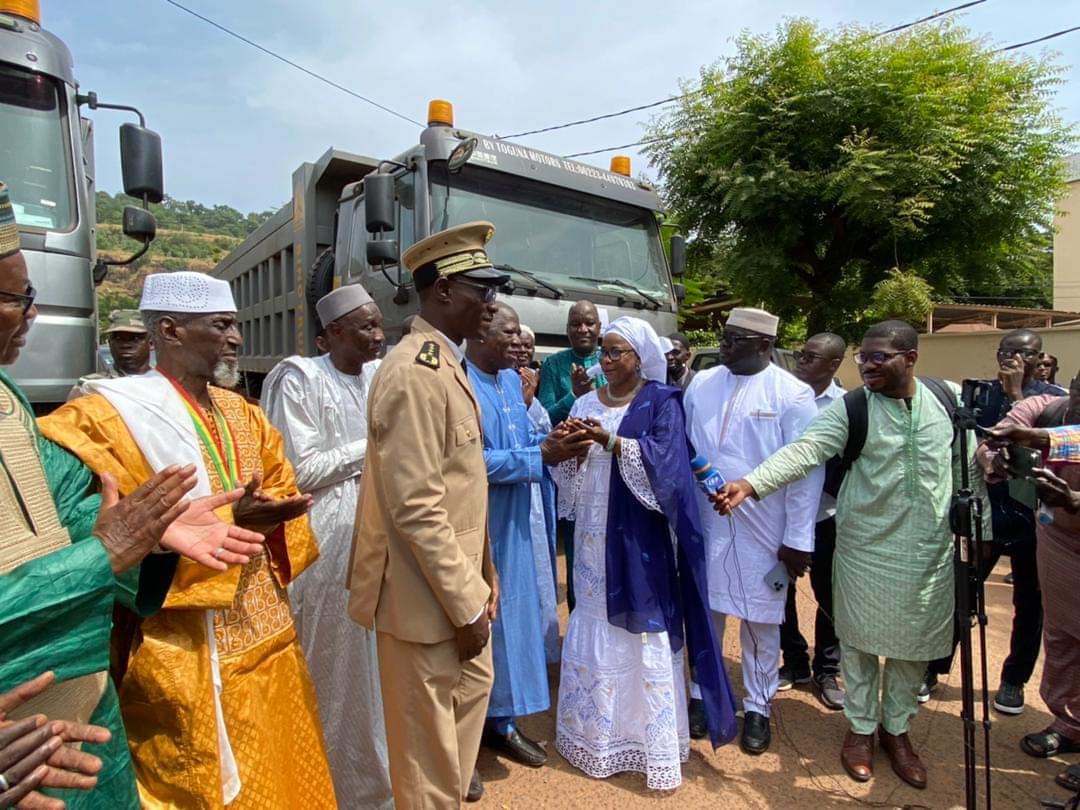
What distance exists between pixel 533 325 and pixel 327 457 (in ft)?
8.82

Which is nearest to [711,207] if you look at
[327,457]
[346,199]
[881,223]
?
[881,223]

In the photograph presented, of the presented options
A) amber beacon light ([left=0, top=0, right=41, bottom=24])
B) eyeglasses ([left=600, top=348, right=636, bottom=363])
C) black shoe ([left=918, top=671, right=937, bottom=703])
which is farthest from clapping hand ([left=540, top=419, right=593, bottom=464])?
amber beacon light ([left=0, top=0, right=41, bottom=24])

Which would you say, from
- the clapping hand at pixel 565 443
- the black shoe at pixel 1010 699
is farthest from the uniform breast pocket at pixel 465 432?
the black shoe at pixel 1010 699

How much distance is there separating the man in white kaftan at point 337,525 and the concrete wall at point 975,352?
12.6 metres

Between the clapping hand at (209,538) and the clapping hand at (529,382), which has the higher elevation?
the clapping hand at (529,382)

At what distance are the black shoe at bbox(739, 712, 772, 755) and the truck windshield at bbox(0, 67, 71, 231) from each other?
14.5 ft

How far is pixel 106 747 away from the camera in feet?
4.86

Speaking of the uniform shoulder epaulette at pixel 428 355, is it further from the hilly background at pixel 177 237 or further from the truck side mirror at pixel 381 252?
the hilly background at pixel 177 237

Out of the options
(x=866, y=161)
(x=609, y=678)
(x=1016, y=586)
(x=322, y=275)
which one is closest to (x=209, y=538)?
(x=609, y=678)

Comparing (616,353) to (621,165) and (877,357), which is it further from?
(621,165)

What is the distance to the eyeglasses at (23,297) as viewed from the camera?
4.59ft

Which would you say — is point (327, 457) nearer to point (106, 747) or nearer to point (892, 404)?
point (106, 747)

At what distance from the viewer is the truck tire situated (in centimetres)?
630

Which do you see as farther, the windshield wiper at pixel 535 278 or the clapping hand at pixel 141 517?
the windshield wiper at pixel 535 278
